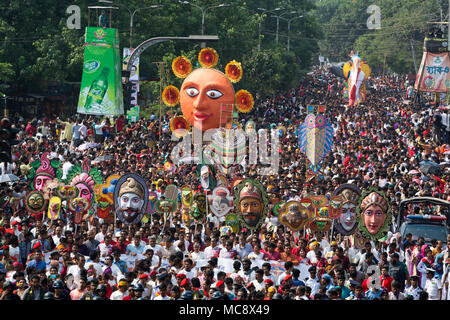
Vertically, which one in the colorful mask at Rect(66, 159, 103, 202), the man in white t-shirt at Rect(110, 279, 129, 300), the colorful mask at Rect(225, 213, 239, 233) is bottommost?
the man in white t-shirt at Rect(110, 279, 129, 300)

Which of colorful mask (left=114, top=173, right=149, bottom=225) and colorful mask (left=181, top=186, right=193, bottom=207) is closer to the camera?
colorful mask (left=114, top=173, right=149, bottom=225)

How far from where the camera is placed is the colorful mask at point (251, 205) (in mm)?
15352

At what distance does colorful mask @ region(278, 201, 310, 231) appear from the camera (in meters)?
15.1

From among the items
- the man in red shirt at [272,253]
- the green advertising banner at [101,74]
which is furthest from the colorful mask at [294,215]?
the green advertising banner at [101,74]

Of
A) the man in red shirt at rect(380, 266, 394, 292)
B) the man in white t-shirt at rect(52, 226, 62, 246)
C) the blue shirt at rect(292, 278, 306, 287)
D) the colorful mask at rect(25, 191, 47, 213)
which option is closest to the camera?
the blue shirt at rect(292, 278, 306, 287)

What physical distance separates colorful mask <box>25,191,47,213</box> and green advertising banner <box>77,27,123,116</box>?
16269 mm

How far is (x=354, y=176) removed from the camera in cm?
2252

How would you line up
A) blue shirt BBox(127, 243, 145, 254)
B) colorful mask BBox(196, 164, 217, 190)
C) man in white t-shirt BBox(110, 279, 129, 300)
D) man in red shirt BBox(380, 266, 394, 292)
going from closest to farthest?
1. man in white t-shirt BBox(110, 279, 129, 300)
2. man in red shirt BBox(380, 266, 394, 292)
3. blue shirt BBox(127, 243, 145, 254)
4. colorful mask BBox(196, 164, 217, 190)

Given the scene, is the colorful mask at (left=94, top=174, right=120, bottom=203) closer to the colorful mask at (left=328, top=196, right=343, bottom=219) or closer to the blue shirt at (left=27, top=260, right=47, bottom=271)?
the colorful mask at (left=328, top=196, right=343, bottom=219)

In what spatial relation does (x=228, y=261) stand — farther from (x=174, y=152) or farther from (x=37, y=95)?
(x=37, y=95)

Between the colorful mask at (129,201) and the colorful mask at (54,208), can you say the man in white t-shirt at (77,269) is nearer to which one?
the colorful mask at (129,201)

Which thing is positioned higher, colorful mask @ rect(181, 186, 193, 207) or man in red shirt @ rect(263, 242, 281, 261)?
colorful mask @ rect(181, 186, 193, 207)

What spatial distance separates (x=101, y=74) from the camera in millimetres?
31703

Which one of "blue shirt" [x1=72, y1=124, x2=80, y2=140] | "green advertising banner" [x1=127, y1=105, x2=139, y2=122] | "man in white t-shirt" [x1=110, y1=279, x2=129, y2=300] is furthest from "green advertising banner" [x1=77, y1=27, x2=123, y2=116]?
"man in white t-shirt" [x1=110, y1=279, x2=129, y2=300]
